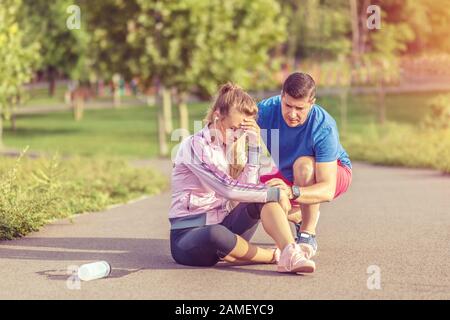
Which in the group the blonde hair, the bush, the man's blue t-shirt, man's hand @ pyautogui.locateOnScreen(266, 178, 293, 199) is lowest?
the bush

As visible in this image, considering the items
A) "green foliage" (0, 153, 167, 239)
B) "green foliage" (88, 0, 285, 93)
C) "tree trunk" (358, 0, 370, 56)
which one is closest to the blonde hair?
"green foliage" (0, 153, 167, 239)

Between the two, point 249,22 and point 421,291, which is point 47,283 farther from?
point 249,22

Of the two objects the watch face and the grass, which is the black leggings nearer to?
the watch face

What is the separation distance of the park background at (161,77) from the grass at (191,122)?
0.06m

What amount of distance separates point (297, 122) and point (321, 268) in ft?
3.63

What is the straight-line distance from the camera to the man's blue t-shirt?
25.2 ft

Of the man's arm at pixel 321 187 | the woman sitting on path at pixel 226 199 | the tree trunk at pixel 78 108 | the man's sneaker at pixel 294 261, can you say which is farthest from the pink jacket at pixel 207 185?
the tree trunk at pixel 78 108

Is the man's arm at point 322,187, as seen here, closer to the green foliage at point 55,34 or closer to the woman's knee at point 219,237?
the woman's knee at point 219,237

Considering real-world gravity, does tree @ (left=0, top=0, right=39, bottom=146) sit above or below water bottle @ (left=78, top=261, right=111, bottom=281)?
above

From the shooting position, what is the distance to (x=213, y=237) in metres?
7.18

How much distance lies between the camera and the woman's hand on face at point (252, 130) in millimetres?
7203

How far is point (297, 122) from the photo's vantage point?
7617mm

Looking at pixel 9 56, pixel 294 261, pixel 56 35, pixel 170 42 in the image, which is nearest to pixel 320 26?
pixel 56 35

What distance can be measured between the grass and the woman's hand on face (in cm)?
625
